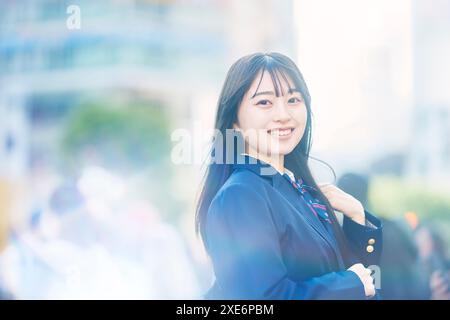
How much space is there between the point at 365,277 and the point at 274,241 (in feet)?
1.05

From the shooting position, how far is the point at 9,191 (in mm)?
2332

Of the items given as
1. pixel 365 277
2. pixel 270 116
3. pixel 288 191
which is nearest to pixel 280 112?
pixel 270 116

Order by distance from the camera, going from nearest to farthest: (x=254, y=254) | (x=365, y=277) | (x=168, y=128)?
(x=254, y=254)
(x=365, y=277)
(x=168, y=128)

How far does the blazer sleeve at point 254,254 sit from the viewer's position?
1.92m

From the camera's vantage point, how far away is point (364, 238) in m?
2.05

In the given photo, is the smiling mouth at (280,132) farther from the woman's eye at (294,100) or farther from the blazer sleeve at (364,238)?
the blazer sleeve at (364,238)

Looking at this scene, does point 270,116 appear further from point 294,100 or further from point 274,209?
point 274,209

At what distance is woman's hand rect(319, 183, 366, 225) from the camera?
2068mm

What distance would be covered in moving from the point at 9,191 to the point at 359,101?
1.26m

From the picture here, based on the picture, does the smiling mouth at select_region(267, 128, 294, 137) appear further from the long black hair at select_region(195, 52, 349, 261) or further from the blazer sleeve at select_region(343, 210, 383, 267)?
the blazer sleeve at select_region(343, 210, 383, 267)

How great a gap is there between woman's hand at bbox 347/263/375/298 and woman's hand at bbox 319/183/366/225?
14 centimetres

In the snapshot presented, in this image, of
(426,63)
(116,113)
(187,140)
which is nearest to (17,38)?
(116,113)

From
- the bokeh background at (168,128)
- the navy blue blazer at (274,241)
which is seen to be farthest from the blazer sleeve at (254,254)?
the bokeh background at (168,128)

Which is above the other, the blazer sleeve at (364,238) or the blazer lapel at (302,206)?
the blazer lapel at (302,206)
